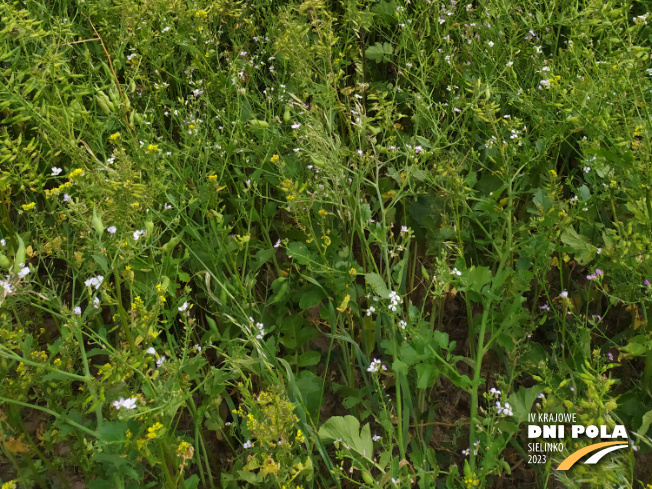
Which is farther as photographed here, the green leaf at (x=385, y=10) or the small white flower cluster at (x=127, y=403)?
the green leaf at (x=385, y=10)

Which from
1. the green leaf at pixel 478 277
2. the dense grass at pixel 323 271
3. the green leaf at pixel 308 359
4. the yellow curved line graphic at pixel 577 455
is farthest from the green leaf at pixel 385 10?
the yellow curved line graphic at pixel 577 455

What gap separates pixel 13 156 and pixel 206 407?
3.20 feet

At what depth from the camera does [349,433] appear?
1578 mm

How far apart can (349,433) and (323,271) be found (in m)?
0.51

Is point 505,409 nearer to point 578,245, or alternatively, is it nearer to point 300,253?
point 578,245

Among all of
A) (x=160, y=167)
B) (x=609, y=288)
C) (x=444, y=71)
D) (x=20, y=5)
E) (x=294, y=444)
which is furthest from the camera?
(x=20, y=5)

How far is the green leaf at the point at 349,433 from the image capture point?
156cm

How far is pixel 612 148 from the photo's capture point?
1.93 meters

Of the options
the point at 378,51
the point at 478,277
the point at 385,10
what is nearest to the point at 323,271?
the point at 478,277

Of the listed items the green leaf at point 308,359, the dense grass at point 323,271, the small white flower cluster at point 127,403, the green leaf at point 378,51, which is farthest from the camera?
the green leaf at point 378,51

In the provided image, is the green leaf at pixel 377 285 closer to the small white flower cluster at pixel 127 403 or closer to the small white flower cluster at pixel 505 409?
the small white flower cluster at pixel 505 409

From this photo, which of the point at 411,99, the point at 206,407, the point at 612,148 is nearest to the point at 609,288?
the point at 612,148

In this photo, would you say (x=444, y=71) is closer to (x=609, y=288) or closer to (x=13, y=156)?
(x=609, y=288)

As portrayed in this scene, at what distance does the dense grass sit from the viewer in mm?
1516
